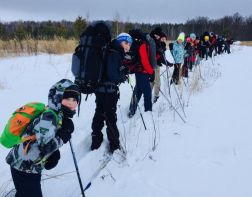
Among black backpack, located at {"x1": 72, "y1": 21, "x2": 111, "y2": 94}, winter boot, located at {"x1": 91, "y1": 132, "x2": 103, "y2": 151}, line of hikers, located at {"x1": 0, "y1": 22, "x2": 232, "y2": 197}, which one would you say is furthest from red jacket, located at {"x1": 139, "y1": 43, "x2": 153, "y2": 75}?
winter boot, located at {"x1": 91, "y1": 132, "x2": 103, "y2": 151}

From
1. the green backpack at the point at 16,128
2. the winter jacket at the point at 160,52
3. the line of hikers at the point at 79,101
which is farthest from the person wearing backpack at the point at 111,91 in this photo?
the winter jacket at the point at 160,52

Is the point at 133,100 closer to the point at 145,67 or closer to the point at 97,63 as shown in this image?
the point at 145,67

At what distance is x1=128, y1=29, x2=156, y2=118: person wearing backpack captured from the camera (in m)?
5.96

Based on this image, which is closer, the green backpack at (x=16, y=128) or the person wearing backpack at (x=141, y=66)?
the green backpack at (x=16, y=128)

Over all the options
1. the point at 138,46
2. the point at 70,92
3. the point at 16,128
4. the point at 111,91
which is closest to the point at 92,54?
the point at 111,91

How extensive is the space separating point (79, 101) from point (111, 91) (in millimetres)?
1340

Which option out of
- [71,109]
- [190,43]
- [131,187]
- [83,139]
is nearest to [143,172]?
[131,187]

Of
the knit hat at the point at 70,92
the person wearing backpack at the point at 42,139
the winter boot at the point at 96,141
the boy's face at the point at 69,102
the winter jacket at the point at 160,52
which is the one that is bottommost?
the winter boot at the point at 96,141

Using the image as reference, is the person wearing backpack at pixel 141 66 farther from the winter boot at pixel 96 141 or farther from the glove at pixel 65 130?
the glove at pixel 65 130

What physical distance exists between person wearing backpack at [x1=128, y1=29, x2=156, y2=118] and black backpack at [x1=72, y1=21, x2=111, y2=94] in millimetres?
1757

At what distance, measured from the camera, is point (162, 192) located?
330 cm

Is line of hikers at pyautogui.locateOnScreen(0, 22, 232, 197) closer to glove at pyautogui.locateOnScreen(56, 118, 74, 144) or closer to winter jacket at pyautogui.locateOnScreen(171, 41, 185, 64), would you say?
glove at pyautogui.locateOnScreen(56, 118, 74, 144)

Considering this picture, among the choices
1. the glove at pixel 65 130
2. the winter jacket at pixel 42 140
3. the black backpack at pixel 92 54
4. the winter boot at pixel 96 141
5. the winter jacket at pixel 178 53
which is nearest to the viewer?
the winter jacket at pixel 42 140

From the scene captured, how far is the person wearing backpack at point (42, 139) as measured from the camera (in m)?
2.81
